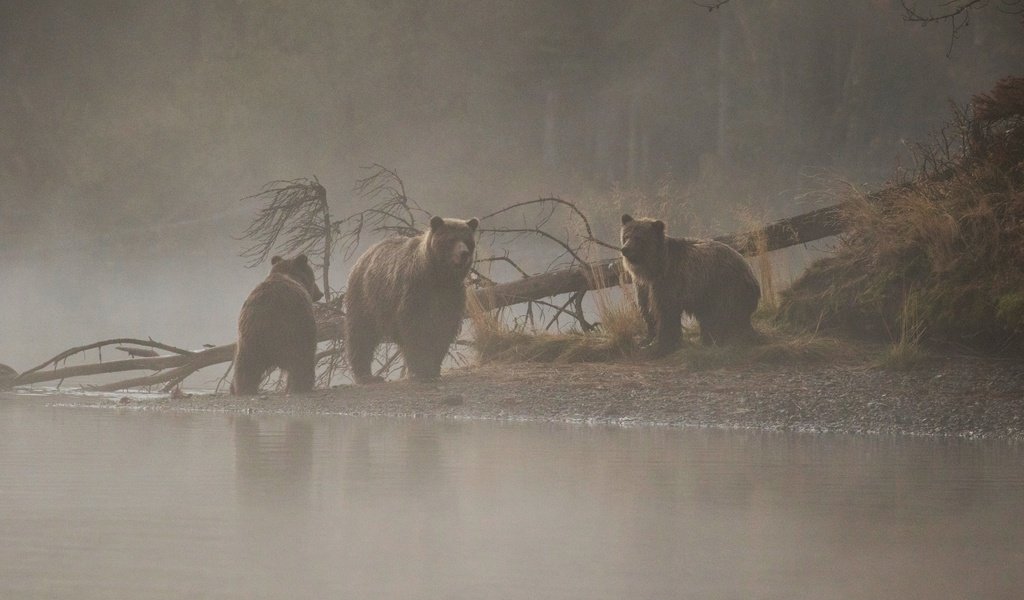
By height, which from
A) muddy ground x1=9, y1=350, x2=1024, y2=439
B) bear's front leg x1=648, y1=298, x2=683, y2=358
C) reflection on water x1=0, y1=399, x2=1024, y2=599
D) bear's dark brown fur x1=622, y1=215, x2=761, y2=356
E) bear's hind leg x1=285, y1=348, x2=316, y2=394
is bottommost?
reflection on water x1=0, y1=399, x2=1024, y2=599

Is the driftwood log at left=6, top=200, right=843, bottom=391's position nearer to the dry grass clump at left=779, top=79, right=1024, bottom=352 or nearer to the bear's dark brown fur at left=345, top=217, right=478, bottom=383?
the dry grass clump at left=779, top=79, right=1024, bottom=352

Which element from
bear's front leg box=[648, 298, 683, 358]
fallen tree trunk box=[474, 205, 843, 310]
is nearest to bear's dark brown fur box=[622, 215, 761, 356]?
bear's front leg box=[648, 298, 683, 358]

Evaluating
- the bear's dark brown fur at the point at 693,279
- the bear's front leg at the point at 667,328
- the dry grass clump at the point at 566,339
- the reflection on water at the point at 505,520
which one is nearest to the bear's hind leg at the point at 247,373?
the dry grass clump at the point at 566,339

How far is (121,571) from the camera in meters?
2.38

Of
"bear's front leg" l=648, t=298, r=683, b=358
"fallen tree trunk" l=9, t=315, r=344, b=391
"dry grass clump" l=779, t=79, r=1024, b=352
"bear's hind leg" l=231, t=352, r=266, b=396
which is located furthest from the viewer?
"fallen tree trunk" l=9, t=315, r=344, b=391

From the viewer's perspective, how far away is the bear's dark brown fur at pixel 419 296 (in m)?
8.81

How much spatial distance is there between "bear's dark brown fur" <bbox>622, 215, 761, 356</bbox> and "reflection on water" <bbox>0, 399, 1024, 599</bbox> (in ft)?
11.3

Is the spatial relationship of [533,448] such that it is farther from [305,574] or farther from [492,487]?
[305,574]

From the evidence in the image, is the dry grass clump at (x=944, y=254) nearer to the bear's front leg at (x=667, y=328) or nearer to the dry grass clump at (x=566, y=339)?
the bear's front leg at (x=667, y=328)

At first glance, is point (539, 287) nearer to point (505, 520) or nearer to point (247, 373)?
point (247, 373)

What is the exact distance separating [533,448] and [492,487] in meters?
1.56

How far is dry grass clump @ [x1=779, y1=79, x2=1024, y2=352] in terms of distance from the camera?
831 centimetres

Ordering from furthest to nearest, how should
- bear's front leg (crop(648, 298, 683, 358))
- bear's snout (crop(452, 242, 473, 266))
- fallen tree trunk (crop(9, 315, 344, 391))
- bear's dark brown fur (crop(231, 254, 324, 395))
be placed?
fallen tree trunk (crop(9, 315, 344, 391)) < bear's front leg (crop(648, 298, 683, 358)) < bear's dark brown fur (crop(231, 254, 324, 395)) < bear's snout (crop(452, 242, 473, 266))

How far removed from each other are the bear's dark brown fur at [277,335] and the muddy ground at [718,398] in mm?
209
